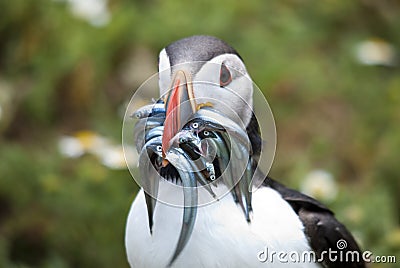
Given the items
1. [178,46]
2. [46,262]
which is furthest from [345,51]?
[178,46]

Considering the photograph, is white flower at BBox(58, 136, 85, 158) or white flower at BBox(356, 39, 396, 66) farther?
white flower at BBox(356, 39, 396, 66)

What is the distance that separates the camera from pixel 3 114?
16.3 feet

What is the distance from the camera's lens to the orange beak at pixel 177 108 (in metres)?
2.62

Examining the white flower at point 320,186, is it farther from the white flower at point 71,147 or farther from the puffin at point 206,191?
the puffin at point 206,191

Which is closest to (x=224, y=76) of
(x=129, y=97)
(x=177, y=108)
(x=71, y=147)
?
(x=177, y=108)

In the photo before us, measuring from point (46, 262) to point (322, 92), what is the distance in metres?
2.25

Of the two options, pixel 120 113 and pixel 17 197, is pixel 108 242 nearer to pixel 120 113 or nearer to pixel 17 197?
pixel 17 197

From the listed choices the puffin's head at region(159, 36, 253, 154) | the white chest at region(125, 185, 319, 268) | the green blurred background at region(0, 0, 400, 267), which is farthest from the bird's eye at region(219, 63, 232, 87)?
the green blurred background at region(0, 0, 400, 267)

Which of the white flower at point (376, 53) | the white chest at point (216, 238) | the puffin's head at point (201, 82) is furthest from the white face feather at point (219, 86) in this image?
the white flower at point (376, 53)

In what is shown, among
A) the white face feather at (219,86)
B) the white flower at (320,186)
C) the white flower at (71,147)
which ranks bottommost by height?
the white flower at (320,186)

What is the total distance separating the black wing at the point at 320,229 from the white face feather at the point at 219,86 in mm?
326

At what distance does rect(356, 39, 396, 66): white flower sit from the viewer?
577 centimetres

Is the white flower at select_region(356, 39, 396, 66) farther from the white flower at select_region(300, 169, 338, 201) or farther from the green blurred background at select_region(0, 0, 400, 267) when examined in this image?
the white flower at select_region(300, 169, 338, 201)

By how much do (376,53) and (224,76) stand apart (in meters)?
3.17
